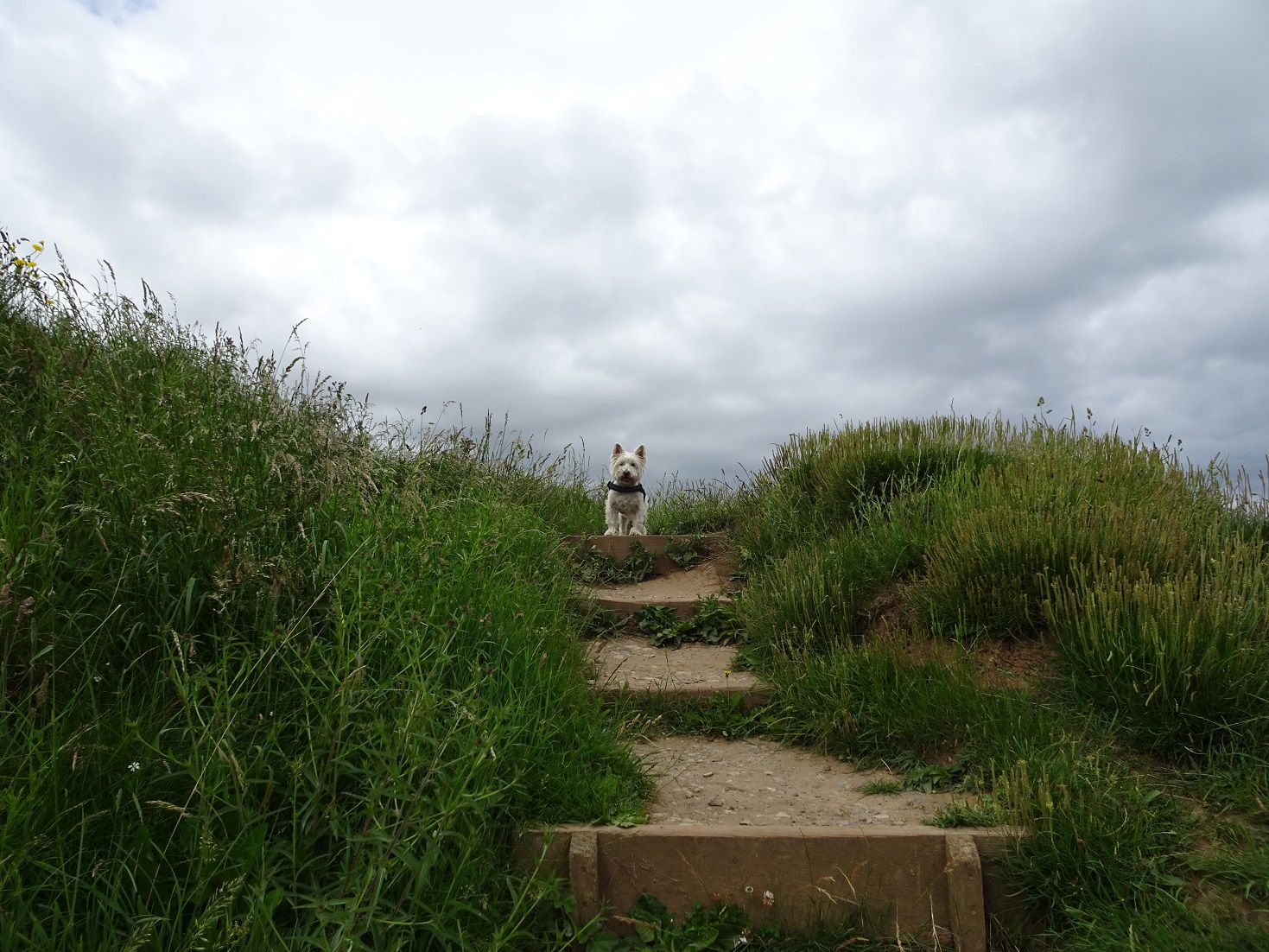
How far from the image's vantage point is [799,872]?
9.95 feet

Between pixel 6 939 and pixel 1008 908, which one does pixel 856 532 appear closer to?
pixel 1008 908

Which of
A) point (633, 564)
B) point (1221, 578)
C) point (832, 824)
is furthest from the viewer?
point (633, 564)

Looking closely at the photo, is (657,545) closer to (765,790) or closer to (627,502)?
(627,502)

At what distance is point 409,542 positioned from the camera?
404 cm

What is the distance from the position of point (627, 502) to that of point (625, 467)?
1.51ft

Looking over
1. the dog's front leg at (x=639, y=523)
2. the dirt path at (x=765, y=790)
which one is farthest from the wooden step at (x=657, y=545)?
the dirt path at (x=765, y=790)

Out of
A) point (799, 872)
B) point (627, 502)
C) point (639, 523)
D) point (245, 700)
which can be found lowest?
point (799, 872)

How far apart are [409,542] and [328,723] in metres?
1.68

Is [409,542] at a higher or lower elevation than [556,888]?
higher

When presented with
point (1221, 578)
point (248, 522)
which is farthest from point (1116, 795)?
point (248, 522)

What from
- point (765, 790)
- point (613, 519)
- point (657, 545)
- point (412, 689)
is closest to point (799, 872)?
point (765, 790)

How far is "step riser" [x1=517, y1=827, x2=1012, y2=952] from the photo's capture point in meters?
2.94

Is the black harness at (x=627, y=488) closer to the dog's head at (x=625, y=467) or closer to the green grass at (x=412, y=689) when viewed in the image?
the dog's head at (x=625, y=467)

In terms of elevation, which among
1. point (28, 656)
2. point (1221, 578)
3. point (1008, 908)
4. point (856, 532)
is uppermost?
point (856, 532)
